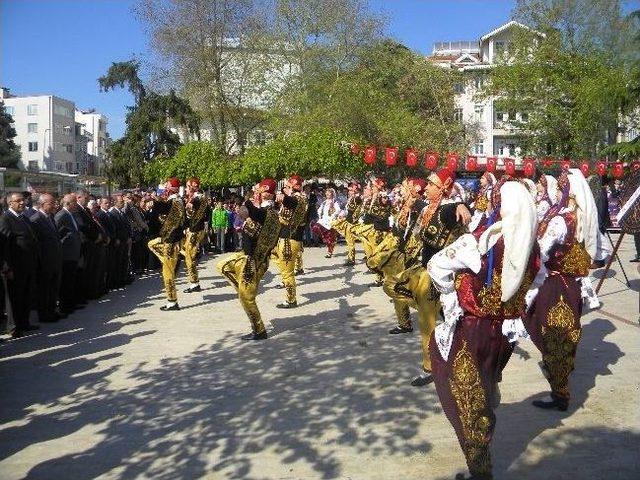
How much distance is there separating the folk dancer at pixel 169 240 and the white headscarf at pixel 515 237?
7.13m

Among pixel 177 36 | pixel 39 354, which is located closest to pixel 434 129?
pixel 177 36

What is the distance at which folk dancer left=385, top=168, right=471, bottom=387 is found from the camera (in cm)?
570

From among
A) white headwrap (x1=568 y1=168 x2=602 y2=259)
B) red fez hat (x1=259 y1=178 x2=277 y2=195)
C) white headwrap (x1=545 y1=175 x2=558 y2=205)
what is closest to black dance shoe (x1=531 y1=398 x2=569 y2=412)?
white headwrap (x1=568 y1=168 x2=602 y2=259)

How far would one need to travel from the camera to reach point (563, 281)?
5.40 m

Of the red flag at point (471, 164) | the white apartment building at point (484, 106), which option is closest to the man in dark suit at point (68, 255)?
the red flag at point (471, 164)

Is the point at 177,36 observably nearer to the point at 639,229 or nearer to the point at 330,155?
the point at 330,155

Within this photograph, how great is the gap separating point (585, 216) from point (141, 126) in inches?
1394

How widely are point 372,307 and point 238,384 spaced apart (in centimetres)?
423

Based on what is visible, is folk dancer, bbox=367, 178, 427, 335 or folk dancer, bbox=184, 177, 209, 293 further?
folk dancer, bbox=184, 177, 209, 293

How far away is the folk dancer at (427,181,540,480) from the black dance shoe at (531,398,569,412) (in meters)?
1.52

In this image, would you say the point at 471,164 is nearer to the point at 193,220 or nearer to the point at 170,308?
the point at 193,220

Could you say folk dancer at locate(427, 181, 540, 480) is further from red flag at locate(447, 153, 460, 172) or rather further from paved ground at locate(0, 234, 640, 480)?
red flag at locate(447, 153, 460, 172)

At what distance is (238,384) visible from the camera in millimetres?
6219

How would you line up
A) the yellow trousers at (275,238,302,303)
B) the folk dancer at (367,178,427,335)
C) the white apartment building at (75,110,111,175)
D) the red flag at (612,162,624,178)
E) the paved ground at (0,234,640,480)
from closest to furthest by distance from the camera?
the paved ground at (0,234,640,480) < the folk dancer at (367,178,427,335) < the yellow trousers at (275,238,302,303) < the red flag at (612,162,624,178) < the white apartment building at (75,110,111,175)
